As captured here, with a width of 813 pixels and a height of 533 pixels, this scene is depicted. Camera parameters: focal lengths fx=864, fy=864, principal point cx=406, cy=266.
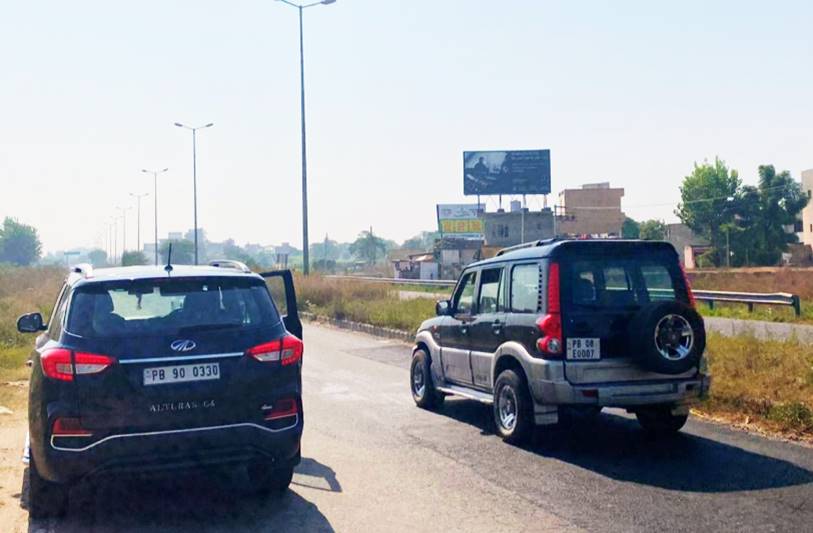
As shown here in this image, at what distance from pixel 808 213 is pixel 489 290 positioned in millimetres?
74094

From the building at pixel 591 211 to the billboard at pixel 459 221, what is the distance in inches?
311

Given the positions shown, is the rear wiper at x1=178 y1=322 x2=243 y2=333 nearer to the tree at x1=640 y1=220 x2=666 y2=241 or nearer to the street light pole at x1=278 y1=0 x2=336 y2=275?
the street light pole at x1=278 y1=0 x2=336 y2=275

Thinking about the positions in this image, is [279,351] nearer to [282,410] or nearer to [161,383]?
[282,410]

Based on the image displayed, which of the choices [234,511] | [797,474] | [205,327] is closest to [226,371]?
[205,327]

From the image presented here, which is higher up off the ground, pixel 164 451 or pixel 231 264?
pixel 231 264

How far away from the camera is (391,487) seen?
23.1 feet

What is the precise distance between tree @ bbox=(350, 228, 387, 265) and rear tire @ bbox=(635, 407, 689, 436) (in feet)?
429

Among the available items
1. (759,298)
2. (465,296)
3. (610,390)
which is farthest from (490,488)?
(759,298)

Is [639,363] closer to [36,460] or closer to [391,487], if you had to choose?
[391,487]

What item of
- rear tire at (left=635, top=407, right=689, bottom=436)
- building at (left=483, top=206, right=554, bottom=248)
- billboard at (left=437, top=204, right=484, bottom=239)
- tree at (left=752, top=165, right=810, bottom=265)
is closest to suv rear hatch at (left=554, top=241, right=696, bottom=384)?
rear tire at (left=635, top=407, right=689, bottom=436)

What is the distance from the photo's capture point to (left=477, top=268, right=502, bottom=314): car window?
31.2 feet

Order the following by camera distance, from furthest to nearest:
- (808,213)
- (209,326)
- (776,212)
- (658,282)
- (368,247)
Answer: (368,247) < (808,213) < (776,212) < (658,282) < (209,326)

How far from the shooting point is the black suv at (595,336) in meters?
8.00

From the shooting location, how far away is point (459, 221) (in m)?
84.4
